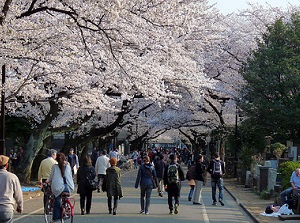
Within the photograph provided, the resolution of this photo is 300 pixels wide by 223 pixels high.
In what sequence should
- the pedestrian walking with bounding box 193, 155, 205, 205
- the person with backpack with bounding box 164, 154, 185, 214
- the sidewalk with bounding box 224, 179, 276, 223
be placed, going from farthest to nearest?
the pedestrian walking with bounding box 193, 155, 205, 205 → the person with backpack with bounding box 164, 154, 185, 214 → the sidewalk with bounding box 224, 179, 276, 223

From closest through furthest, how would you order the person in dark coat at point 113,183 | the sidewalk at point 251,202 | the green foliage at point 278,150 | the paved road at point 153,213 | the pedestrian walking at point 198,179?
1. the paved road at point 153,213
2. the person in dark coat at point 113,183
3. the sidewalk at point 251,202
4. the pedestrian walking at point 198,179
5. the green foliage at point 278,150

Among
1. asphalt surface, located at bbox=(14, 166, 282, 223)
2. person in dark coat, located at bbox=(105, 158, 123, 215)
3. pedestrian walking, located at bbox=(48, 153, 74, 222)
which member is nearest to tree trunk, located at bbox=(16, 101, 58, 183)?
asphalt surface, located at bbox=(14, 166, 282, 223)

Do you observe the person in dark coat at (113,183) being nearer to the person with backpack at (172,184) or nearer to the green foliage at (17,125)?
the person with backpack at (172,184)

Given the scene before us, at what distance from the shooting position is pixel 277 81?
106 ft

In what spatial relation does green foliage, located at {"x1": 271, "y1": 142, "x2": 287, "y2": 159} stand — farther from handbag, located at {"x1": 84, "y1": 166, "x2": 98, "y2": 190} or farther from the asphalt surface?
handbag, located at {"x1": 84, "y1": 166, "x2": 98, "y2": 190}

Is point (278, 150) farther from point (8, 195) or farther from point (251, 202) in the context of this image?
point (8, 195)

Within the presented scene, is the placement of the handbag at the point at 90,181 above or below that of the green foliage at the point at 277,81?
below

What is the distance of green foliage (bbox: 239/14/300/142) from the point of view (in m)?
31.4

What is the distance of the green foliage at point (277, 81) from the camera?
103 feet

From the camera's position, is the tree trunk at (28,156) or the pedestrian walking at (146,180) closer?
the pedestrian walking at (146,180)

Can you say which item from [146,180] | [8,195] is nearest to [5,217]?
[8,195]

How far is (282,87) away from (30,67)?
14.8m

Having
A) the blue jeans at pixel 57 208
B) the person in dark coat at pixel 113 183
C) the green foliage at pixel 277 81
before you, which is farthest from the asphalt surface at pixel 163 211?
the green foliage at pixel 277 81

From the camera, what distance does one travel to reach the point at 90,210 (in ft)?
59.7
